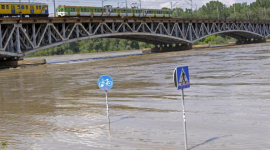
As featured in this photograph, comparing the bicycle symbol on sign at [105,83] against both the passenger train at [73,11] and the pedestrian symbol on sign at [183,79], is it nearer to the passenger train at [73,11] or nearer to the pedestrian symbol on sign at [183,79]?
the pedestrian symbol on sign at [183,79]

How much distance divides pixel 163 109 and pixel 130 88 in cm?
723

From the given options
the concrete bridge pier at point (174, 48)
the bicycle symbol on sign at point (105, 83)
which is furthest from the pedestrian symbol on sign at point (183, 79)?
the concrete bridge pier at point (174, 48)

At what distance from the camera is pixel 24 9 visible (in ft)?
176

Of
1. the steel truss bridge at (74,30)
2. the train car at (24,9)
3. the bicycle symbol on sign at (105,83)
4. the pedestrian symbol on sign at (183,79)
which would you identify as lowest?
the bicycle symbol on sign at (105,83)

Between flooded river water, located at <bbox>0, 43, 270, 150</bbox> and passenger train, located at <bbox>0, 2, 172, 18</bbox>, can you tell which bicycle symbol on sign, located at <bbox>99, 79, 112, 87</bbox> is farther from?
passenger train, located at <bbox>0, 2, 172, 18</bbox>

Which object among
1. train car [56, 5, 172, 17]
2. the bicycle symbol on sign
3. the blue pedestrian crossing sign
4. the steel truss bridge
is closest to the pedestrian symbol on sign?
the blue pedestrian crossing sign

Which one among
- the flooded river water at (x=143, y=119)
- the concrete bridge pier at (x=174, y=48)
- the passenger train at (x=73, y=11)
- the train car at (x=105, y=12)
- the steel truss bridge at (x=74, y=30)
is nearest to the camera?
the flooded river water at (x=143, y=119)

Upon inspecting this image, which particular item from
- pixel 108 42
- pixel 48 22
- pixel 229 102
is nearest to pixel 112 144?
pixel 229 102

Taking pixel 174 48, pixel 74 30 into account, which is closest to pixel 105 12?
pixel 74 30

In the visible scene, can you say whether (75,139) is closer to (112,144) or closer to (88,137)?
(88,137)

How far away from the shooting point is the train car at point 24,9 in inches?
2025

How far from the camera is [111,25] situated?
7000cm

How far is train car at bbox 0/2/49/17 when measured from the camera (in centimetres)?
5144

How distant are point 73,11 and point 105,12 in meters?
7.40
